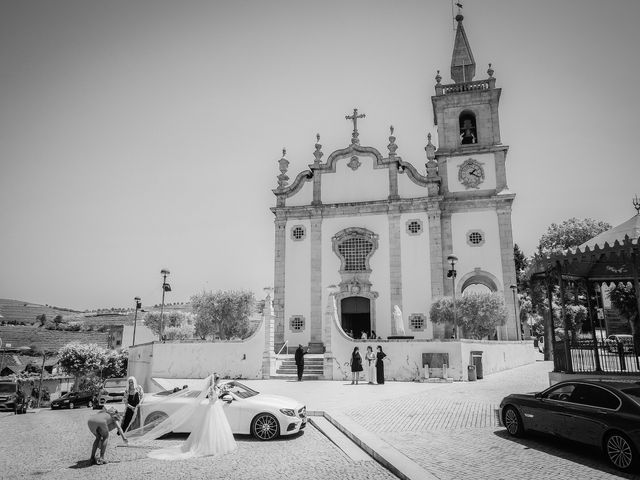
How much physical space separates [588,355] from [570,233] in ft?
116

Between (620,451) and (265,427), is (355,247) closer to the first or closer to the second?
(265,427)

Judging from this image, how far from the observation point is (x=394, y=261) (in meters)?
29.7

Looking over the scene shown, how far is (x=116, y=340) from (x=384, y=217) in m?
67.4

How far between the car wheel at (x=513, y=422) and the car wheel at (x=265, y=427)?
14.5ft

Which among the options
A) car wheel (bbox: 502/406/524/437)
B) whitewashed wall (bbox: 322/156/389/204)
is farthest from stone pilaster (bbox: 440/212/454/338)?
car wheel (bbox: 502/406/524/437)

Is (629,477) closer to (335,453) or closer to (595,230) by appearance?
(335,453)

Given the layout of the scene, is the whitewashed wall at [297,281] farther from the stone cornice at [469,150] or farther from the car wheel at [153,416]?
the car wheel at [153,416]

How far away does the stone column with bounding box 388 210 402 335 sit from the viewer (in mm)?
29047

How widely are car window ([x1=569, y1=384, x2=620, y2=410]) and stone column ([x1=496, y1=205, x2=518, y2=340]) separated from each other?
809 inches


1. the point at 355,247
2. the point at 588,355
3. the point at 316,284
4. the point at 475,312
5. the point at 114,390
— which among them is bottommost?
the point at 114,390

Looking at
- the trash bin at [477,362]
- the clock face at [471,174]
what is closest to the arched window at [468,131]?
the clock face at [471,174]

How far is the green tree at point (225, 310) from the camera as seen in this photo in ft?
113

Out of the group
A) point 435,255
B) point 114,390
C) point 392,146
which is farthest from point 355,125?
point 114,390

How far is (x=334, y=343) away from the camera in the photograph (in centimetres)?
2198
